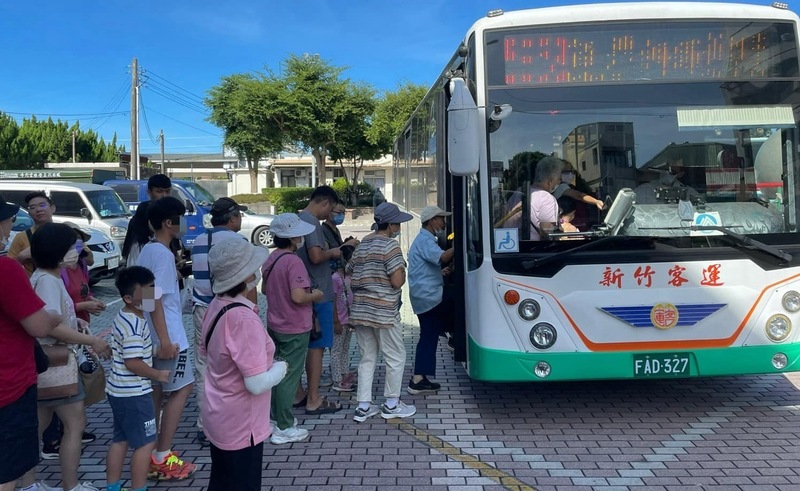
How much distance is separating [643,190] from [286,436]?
3231 millimetres

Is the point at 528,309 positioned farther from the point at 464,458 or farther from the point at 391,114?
the point at 391,114

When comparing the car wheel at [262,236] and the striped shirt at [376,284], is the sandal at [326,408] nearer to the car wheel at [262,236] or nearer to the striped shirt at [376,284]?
the striped shirt at [376,284]

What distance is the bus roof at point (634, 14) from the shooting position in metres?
4.90

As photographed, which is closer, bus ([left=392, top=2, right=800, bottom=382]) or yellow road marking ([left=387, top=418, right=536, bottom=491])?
yellow road marking ([left=387, top=418, right=536, bottom=491])

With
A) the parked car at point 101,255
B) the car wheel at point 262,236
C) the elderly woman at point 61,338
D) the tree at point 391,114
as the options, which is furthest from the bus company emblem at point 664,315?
the tree at point 391,114

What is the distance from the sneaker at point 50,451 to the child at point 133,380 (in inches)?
44.5

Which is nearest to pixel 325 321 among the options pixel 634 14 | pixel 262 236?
pixel 634 14

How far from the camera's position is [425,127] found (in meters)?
8.59

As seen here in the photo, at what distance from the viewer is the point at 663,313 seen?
4820 mm

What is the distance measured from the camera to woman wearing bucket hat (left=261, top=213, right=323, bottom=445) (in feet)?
16.0

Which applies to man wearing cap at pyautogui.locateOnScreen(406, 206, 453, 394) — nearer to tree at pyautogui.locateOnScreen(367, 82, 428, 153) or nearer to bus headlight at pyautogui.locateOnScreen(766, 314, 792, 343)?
bus headlight at pyautogui.locateOnScreen(766, 314, 792, 343)

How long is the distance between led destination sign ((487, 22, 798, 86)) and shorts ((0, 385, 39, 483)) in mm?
3628

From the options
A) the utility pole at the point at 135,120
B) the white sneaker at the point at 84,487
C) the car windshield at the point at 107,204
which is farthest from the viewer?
A: the utility pole at the point at 135,120

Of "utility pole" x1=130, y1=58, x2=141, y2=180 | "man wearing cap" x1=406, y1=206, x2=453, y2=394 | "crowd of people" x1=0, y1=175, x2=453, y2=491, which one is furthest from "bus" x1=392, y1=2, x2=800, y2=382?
"utility pole" x1=130, y1=58, x2=141, y2=180
